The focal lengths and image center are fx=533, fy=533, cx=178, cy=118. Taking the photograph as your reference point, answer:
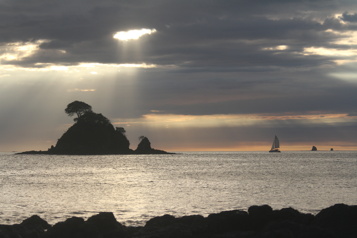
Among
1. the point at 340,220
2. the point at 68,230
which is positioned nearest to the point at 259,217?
the point at 340,220

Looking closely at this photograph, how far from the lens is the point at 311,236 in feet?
76.2

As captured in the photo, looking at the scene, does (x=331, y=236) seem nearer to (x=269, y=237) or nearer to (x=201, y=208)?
(x=269, y=237)

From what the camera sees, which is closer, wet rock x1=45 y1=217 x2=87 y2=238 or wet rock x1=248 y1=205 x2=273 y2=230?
wet rock x1=45 y1=217 x2=87 y2=238

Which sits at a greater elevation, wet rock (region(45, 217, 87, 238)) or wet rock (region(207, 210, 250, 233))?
wet rock (region(207, 210, 250, 233))

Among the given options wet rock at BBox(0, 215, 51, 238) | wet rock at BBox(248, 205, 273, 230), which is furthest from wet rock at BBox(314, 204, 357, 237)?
wet rock at BBox(0, 215, 51, 238)

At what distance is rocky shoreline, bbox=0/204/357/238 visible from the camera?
2689 cm

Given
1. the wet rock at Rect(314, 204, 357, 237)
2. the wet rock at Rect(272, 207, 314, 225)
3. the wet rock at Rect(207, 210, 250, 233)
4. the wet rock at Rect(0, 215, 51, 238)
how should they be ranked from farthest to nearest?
1. the wet rock at Rect(272, 207, 314, 225)
2. the wet rock at Rect(207, 210, 250, 233)
3. the wet rock at Rect(0, 215, 51, 238)
4. the wet rock at Rect(314, 204, 357, 237)

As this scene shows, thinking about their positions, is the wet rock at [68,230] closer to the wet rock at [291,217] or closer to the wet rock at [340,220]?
the wet rock at [291,217]

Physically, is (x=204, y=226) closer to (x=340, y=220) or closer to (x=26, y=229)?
(x=340, y=220)

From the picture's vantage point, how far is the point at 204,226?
94.9 ft

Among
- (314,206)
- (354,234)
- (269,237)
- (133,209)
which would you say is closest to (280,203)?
(314,206)

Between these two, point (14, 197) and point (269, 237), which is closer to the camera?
point (269, 237)

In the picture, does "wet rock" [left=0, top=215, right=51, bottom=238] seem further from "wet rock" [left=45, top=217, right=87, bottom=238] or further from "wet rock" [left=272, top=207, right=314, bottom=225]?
"wet rock" [left=272, top=207, right=314, bottom=225]

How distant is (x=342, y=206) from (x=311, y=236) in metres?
5.81
